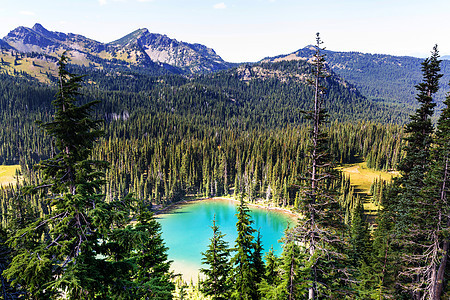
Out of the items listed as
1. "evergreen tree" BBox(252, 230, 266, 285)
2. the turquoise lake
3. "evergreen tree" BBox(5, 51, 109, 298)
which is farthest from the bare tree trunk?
the turquoise lake

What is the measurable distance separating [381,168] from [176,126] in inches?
5404

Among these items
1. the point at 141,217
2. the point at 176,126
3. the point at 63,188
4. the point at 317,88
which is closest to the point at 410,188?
the point at 317,88

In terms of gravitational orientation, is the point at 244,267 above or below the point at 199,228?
above

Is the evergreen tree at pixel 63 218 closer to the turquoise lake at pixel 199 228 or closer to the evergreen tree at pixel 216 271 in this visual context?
the evergreen tree at pixel 216 271

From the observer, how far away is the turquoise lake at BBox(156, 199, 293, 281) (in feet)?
193

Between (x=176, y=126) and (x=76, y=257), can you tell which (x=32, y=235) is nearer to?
(x=76, y=257)

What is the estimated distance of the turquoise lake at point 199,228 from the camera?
193ft

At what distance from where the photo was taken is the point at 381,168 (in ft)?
418

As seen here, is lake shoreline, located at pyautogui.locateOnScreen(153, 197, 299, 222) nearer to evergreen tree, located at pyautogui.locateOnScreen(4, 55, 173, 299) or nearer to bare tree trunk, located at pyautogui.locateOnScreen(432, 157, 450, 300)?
bare tree trunk, located at pyautogui.locateOnScreen(432, 157, 450, 300)

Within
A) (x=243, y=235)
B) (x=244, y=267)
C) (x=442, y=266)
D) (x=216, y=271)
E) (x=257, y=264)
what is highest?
(x=243, y=235)

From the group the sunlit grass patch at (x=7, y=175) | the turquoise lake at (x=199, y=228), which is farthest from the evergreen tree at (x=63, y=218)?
the sunlit grass patch at (x=7, y=175)

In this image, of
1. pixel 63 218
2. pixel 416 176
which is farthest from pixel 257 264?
pixel 416 176

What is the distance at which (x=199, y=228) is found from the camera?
256 ft

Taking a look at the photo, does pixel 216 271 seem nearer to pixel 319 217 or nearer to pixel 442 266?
pixel 319 217
